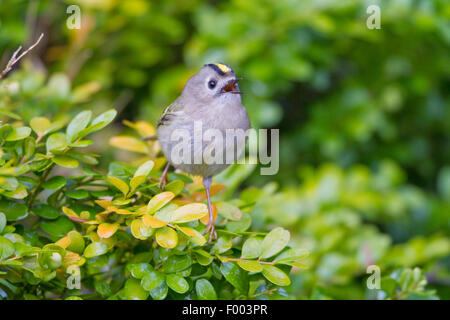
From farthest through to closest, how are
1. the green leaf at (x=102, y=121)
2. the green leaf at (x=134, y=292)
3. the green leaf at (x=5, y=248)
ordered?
the green leaf at (x=102, y=121), the green leaf at (x=134, y=292), the green leaf at (x=5, y=248)

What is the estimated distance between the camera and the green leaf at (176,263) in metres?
1.26

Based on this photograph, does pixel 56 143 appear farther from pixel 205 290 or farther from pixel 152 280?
pixel 205 290

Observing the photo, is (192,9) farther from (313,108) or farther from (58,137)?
(58,137)

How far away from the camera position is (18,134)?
126cm

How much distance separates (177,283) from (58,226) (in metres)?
0.38

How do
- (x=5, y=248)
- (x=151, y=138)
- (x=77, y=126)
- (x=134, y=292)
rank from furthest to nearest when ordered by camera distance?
(x=151, y=138) → (x=77, y=126) → (x=134, y=292) → (x=5, y=248)

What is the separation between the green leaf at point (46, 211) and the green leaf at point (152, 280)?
0.31 meters

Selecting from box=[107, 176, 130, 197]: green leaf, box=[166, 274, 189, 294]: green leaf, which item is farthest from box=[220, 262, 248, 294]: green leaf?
box=[107, 176, 130, 197]: green leaf

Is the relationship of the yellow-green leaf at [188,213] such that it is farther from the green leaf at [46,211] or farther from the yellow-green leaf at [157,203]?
the green leaf at [46,211]

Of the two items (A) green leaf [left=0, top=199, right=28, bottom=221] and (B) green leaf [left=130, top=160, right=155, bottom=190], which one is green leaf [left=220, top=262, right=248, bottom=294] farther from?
(A) green leaf [left=0, top=199, right=28, bottom=221]

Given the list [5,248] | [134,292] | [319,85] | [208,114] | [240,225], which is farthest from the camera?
[319,85]

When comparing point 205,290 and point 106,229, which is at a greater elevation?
Result: point 106,229

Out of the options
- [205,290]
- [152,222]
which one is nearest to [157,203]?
[152,222]

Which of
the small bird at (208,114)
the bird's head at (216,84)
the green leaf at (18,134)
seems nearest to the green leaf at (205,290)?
the small bird at (208,114)
